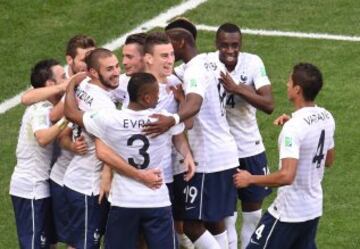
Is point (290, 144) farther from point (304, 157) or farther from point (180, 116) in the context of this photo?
point (180, 116)

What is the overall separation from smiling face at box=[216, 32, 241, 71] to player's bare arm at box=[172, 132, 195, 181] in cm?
104

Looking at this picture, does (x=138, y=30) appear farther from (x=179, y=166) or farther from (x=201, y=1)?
(x=179, y=166)

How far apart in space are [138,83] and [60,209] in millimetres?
1757

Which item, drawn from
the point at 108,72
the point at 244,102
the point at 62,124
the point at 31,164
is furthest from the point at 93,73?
the point at 244,102

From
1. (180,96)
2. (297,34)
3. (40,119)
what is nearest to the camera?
(40,119)

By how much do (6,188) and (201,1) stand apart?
6811 mm

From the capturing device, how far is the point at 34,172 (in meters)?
11.9

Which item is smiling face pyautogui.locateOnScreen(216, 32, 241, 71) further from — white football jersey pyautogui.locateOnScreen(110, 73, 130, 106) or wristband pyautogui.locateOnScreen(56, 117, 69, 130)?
wristband pyautogui.locateOnScreen(56, 117, 69, 130)

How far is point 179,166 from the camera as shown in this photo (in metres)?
12.2

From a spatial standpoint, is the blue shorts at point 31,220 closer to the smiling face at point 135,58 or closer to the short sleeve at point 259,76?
the smiling face at point 135,58

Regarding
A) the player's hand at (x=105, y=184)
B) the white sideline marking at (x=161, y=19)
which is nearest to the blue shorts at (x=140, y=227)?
the player's hand at (x=105, y=184)

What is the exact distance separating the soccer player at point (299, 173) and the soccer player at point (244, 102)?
3.60 feet

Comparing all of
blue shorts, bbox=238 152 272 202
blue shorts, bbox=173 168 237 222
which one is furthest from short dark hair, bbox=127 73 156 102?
blue shorts, bbox=238 152 272 202

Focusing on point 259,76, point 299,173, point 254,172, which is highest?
point 259,76
